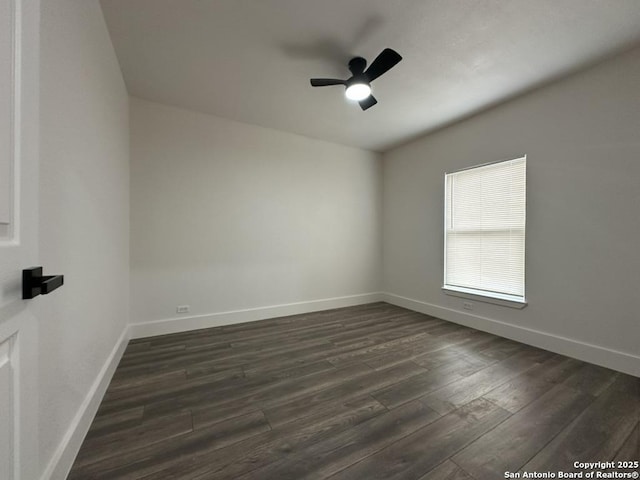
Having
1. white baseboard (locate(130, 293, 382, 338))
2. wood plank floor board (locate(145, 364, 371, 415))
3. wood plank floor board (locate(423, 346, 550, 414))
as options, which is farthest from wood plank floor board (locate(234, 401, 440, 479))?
white baseboard (locate(130, 293, 382, 338))

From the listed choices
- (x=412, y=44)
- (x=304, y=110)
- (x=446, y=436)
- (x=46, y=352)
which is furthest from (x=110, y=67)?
(x=446, y=436)

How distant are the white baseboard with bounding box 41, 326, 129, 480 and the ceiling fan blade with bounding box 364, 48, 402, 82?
118 inches

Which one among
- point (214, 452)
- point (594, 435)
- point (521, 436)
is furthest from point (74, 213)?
point (594, 435)

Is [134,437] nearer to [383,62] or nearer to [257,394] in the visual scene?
[257,394]

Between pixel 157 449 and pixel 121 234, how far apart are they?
6.59 ft

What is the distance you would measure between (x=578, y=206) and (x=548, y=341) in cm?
139

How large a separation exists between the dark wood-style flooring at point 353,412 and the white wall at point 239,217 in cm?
79

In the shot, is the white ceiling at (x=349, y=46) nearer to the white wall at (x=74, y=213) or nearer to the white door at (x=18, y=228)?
the white wall at (x=74, y=213)

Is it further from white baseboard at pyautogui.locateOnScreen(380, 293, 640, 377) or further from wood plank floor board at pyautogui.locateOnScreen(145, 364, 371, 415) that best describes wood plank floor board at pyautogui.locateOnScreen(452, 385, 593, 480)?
wood plank floor board at pyautogui.locateOnScreen(145, 364, 371, 415)

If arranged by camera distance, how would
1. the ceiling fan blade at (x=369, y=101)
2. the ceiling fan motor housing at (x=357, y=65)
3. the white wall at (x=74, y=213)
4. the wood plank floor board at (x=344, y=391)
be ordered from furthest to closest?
the ceiling fan blade at (x=369, y=101)
the ceiling fan motor housing at (x=357, y=65)
the wood plank floor board at (x=344, y=391)
the white wall at (x=74, y=213)

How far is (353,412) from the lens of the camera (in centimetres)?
164

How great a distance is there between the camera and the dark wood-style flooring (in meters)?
1.27

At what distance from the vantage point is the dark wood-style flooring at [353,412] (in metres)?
1.27

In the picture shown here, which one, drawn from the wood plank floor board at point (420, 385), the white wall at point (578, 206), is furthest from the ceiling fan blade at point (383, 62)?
the wood plank floor board at point (420, 385)
